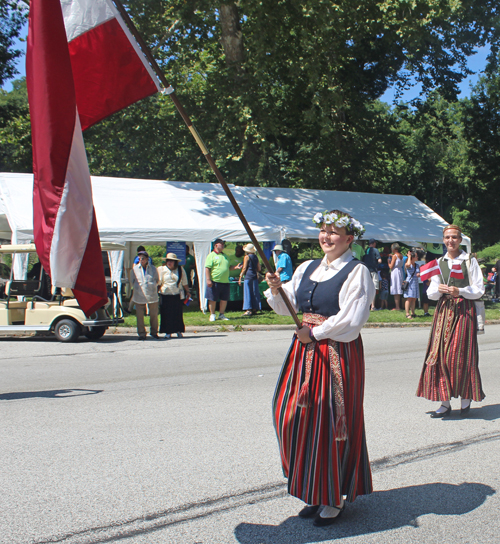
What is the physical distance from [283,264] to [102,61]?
12.6 m

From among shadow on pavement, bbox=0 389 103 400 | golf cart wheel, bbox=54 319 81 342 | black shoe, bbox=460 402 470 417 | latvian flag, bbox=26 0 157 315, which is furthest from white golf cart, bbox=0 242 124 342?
latvian flag, bbox=26 0 157 315

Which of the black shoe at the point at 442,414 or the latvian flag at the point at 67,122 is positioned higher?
the latvian flag at the point at 67,122

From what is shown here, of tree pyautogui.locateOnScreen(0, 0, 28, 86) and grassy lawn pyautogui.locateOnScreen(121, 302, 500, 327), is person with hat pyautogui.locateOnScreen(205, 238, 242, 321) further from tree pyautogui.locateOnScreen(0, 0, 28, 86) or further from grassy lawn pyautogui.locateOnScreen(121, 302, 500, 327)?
tree pyautogui.locateOnScreen(0, 0, 28, 86)

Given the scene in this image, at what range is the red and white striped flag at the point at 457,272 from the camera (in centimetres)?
651

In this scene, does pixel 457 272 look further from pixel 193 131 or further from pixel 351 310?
pixel 193 131

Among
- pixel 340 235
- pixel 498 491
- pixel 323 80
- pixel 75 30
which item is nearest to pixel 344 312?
pixel 340 235

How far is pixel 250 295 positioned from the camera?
53.9 ft

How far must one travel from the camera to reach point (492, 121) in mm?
37000

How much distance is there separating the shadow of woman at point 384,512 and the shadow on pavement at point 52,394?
4.10 metres

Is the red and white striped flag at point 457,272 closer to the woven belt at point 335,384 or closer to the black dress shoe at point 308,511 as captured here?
the woven belt at point 335,384

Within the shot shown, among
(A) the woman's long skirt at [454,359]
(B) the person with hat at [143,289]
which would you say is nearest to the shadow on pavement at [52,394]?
(A) the woman's long skirt at [454,359]

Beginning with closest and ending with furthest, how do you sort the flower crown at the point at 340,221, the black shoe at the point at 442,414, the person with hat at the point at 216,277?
1. the flower crown at the point at 340,221
2. the black shoe at the point at 442,414
3. the person with hat at the point at 216,277

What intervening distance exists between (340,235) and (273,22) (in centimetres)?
2028

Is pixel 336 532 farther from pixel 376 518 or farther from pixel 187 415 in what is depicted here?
pixel 187 415
